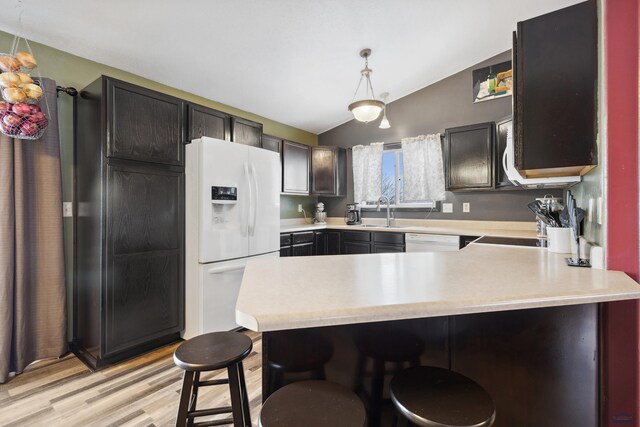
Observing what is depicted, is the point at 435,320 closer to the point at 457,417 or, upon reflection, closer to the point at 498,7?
the point at 457,417

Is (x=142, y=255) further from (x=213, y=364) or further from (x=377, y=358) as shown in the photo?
(x=377, y=358)

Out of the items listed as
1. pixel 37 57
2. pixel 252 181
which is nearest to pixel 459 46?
pixel 252 181

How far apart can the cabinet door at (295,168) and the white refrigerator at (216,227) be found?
1125 mm

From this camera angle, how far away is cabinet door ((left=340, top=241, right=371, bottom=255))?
12.6 ft

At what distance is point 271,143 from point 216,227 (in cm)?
163

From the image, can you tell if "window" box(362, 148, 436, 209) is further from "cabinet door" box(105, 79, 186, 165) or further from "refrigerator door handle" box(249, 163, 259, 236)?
"cabinet door" box(105, 79, 186, 165)

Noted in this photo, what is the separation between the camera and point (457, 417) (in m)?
0.80

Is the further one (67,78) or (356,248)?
(356,248)

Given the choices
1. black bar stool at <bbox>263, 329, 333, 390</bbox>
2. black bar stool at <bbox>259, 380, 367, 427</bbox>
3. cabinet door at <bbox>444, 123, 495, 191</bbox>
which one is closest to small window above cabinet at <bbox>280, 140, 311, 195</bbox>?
cabinet door at <bbox>444, 123, 495, 191</bbox>

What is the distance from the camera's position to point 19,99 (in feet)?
6.12

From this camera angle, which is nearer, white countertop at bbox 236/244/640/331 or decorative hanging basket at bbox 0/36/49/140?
white countertop at bbox 236/244/640/331

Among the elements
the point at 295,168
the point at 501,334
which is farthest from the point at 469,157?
the point at 501,334

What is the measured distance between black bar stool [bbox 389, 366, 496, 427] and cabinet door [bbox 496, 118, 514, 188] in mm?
2698

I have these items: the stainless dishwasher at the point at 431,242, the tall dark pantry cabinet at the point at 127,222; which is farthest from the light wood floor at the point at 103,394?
the stainless dishwasher at the point at 431,242
